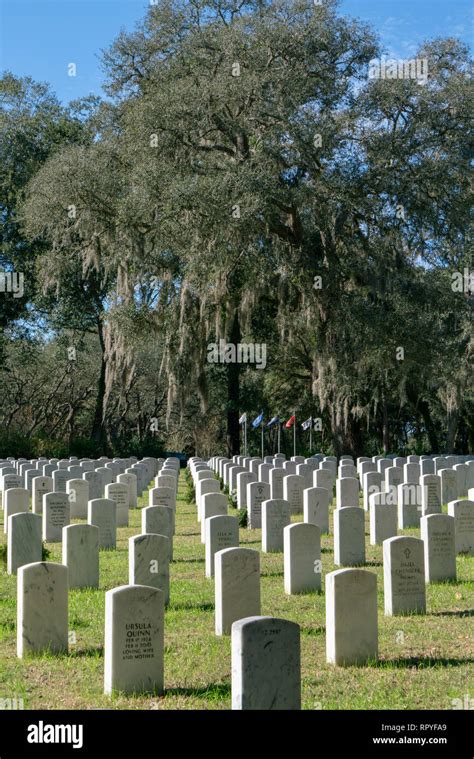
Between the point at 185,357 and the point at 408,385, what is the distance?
969 cm

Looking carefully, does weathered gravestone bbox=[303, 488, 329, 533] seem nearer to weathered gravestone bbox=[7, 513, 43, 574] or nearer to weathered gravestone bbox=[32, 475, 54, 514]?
weathered gravestone bbox=[7, 513, 43, 574]

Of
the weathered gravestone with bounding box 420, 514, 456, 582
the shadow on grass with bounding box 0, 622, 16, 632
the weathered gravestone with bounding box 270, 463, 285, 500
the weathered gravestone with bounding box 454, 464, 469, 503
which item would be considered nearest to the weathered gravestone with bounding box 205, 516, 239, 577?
the weathered gravestone with bounding box 420, 514, 456, 582

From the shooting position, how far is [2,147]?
38281 mm

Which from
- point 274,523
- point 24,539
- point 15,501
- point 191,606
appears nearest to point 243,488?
point 15,501

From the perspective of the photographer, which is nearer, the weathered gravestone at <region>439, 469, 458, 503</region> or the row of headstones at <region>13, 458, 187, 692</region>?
the row of headstones at <region>13, 458, 187, 692</region>

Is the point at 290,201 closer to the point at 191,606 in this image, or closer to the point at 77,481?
the point at 77,481

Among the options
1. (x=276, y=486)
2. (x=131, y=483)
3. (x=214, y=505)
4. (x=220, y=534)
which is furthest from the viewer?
(x=131, y=483)

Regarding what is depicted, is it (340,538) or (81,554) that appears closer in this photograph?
(81,554)

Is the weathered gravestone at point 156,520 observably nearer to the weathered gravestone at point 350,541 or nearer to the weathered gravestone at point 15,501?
the weathered gravestone at point 350,541

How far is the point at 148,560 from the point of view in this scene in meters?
9.42

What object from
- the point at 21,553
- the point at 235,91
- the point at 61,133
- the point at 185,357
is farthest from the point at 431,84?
the point at 21,553

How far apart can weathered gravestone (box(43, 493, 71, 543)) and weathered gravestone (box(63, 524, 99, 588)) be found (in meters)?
4.18

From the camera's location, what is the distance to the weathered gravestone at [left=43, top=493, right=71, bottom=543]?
1482 cm

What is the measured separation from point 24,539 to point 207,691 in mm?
4957
